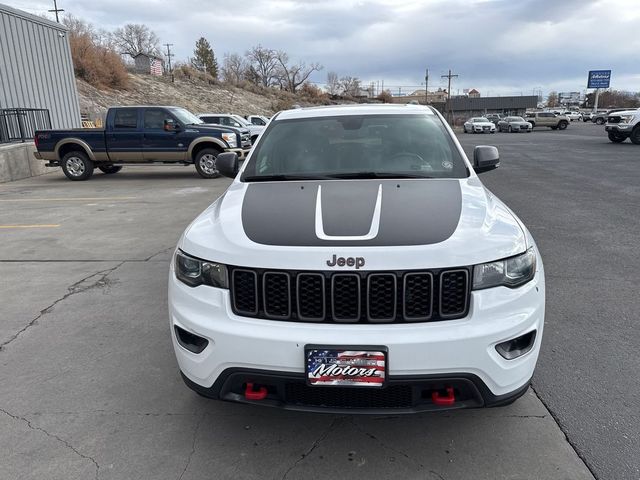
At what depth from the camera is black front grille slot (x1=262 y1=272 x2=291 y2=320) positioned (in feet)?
7.54

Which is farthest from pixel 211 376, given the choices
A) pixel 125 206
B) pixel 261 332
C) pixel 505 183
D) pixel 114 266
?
pixel 505 183

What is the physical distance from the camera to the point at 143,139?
13172 mm

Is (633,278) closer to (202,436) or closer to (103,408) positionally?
(202,436)

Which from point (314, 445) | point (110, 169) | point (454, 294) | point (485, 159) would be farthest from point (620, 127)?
point (314, 445)

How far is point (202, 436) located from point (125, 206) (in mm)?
7886

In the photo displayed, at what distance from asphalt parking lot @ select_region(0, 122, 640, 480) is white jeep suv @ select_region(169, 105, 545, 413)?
0.41 metres

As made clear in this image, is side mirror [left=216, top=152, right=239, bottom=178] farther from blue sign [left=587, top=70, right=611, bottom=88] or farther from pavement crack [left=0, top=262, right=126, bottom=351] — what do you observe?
blue sign [left=587, top=70, right=611, bottom=88]

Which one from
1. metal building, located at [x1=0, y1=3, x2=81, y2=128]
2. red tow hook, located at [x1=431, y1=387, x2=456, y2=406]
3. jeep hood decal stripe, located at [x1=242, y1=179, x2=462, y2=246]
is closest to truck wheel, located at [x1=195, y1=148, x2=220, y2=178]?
metal building, located at [x1=0, y1=3, x2=81, y2=128]

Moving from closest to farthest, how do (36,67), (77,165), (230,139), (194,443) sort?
(194,443), (230,139), (77,165), (36,67)

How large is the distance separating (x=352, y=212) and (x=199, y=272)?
0.88 meters

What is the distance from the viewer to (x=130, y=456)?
2525 mm

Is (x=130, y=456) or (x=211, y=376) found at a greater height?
(x=211, y=376)

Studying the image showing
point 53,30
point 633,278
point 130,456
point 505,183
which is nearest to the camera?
point 130,456

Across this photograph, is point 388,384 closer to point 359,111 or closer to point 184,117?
point 359,111
